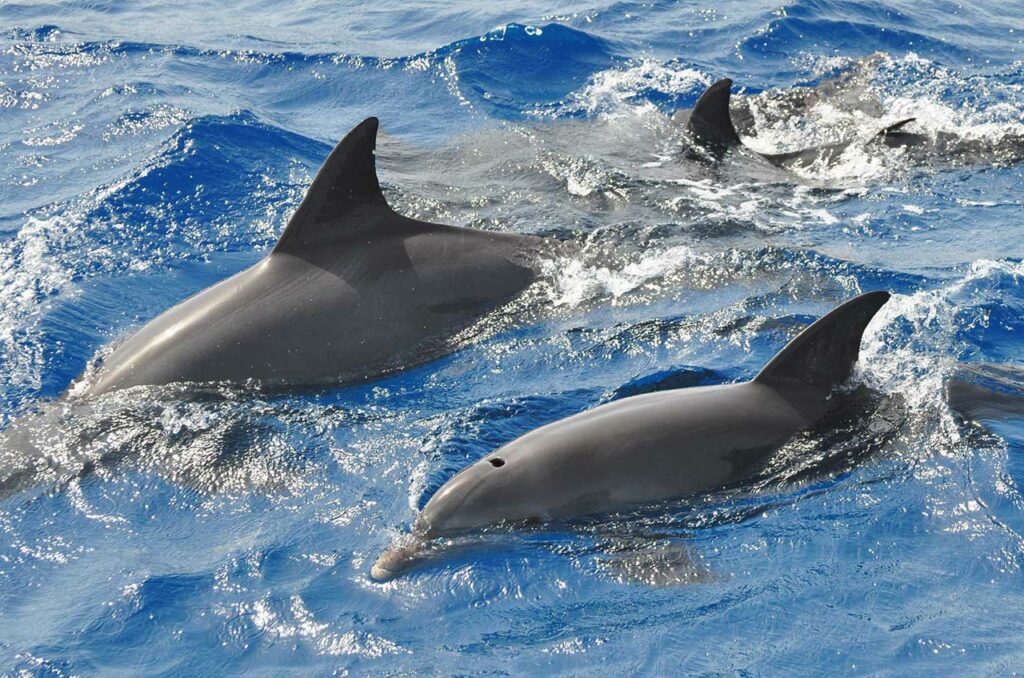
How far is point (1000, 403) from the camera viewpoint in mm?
8672

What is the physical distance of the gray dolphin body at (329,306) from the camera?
9664 mm

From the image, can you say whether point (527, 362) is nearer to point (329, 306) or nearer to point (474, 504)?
point (329, 306)

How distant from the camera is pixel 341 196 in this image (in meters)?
9.99

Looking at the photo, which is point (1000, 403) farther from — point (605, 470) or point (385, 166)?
point (385, 166)

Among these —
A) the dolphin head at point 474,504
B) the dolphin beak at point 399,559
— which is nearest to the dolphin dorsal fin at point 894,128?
the dolphin head at point 474,504

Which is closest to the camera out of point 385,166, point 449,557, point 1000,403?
point 449,557

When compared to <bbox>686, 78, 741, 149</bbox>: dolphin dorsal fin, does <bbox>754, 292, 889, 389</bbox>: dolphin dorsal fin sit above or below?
below

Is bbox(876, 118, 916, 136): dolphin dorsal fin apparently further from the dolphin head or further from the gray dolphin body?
the dolphin head

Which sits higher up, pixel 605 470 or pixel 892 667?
pixel 605 470

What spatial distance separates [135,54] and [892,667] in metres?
17.1

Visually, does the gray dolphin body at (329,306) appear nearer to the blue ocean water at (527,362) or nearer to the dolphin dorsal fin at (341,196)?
the dolphin dorsal fin at (341,196)

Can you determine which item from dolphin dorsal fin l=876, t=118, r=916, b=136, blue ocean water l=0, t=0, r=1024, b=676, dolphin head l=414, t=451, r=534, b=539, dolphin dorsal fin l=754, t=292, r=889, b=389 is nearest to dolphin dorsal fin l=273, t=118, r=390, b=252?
blue ocean water l=0, t=0, r=1024, b=676

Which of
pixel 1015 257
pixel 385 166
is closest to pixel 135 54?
pixel 385 166

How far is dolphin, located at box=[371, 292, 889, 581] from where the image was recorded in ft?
24.5
